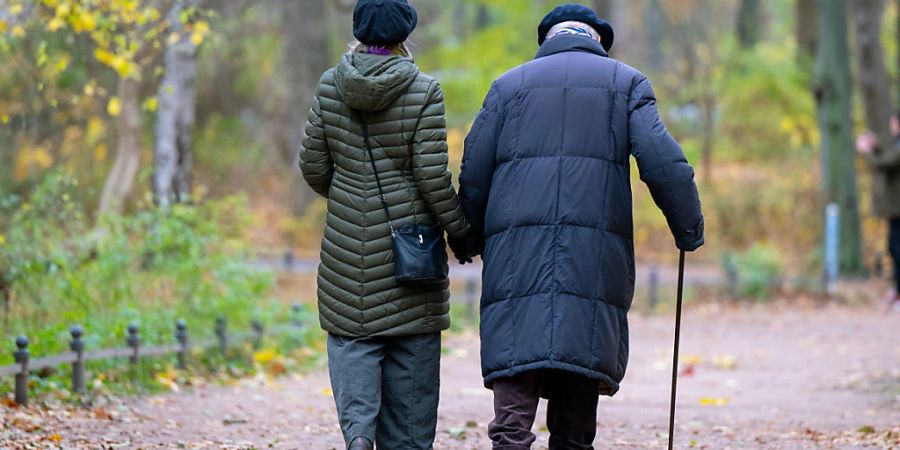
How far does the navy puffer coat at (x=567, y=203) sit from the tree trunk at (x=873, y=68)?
1617cm

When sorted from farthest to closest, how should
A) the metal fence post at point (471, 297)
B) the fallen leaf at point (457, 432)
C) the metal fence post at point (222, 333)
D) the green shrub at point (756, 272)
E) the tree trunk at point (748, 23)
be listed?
the tree trunk at point (748, 23) < the green shrub at point (756, 272) < the metal fence post at point (471, 297) < the metal fence post at point (222, 333) < the fallen leaf at point (457, 432)

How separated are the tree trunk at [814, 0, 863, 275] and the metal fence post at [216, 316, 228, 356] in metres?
12.1

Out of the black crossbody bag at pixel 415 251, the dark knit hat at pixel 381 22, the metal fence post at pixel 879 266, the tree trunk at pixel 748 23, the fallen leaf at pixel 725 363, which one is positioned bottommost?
the fallen leaf at pixel 725 363

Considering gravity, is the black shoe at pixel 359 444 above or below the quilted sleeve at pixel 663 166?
below

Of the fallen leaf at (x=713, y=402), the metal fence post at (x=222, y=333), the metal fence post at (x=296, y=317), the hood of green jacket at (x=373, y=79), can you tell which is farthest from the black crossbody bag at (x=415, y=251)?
the metal fence post at (x=296, y=317)

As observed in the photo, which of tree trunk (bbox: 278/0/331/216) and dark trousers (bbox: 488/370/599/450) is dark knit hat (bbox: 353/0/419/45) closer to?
dark trousers (bbox: 488/370/599/450)

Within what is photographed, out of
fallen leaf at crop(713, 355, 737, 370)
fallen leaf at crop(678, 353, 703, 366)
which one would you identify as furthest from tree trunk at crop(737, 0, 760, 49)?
fallen leaf at crop(713, 355, 737, 370)

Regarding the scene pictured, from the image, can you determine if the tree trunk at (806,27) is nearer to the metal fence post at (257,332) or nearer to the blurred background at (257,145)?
the blurred background at (257,145)

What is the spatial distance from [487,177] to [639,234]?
69.6ft

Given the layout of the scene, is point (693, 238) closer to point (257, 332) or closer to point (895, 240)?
point (257, 332)

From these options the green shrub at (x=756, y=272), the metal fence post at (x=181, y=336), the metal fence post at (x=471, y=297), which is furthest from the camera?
the green shrub at (x=756, y=272)

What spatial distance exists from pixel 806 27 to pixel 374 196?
23.5 m

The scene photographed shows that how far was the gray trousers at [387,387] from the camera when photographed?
5.42 meters

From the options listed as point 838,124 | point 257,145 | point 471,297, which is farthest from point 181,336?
point 257,145
